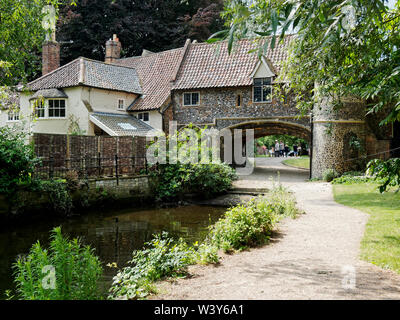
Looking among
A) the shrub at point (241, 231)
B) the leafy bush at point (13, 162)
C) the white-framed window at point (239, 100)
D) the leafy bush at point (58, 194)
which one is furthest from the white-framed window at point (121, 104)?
the shrub at point (241, 231)

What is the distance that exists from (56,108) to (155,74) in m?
7.60

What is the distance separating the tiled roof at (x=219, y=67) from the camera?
24234mm

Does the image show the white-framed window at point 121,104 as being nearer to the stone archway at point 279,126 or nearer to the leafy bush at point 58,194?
the stone archway at point 279,126

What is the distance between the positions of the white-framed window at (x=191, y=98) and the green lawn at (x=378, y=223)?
1199 centimetres

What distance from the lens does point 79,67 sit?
82.4ft

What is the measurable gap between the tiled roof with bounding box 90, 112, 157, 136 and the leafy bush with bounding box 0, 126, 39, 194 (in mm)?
9247

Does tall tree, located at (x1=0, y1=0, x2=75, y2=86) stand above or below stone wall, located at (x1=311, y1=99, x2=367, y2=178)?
above

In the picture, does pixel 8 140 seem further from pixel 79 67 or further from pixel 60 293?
pixel 79 67

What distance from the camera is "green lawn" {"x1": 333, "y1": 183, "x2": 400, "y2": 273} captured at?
625 cm

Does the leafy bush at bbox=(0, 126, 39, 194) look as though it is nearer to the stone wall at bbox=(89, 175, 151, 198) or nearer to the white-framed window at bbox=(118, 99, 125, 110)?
the stone wall at bbox=(89, 175, 151, 198)

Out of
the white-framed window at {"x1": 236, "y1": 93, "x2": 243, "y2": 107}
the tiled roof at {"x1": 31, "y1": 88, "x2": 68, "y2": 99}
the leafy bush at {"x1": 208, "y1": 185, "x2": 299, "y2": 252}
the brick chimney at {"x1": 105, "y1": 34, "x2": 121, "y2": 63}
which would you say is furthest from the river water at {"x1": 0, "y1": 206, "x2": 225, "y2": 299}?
the brick chimney at {"x1": 105, "y1": 34, "x2": 121, "y2": 63}

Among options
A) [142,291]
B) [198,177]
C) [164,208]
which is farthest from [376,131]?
[142,291]
